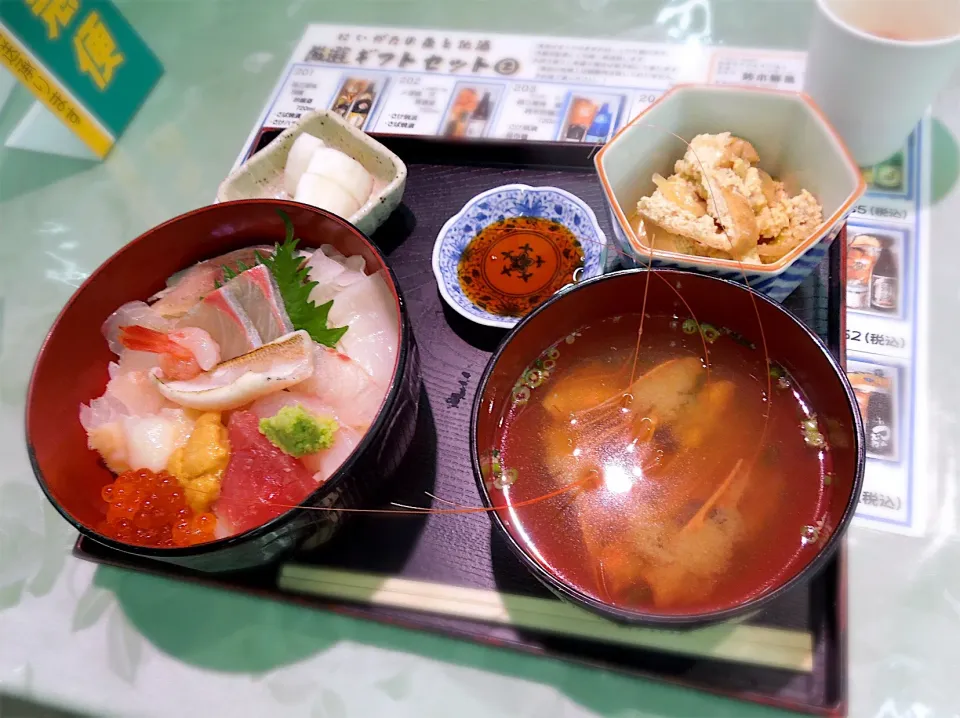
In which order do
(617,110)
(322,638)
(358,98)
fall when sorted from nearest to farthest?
1. (322,638)
2. (617,110)
3. (358,98)

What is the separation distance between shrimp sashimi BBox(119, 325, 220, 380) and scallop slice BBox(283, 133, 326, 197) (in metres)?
0.48

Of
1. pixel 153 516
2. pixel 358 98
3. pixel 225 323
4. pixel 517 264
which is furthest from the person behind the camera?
pixel 358 98

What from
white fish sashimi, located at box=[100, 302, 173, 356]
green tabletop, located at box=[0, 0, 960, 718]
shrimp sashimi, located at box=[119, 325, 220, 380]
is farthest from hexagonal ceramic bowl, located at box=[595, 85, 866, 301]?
white fish sashimi, located at box=[100, 302, 173, 356]

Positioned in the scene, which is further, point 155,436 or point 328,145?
point 328,145

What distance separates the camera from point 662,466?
1090 millimetres

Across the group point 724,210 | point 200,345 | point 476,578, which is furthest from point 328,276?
point 724,210

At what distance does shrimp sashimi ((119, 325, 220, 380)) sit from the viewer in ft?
3.94

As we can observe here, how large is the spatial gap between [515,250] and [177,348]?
0.72m

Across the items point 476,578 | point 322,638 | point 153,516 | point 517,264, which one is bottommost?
point 322,638

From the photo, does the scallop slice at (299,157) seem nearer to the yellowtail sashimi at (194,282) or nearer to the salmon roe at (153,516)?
the yellowtail sashimi at (194,282)

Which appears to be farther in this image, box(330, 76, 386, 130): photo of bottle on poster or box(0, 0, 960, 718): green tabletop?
box(330, 76, 386, 130): photo of bottle on poster

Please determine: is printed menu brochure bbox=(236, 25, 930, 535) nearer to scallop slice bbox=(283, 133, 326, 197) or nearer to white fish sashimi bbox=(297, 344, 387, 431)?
scallop slice bbox=(283, 133, 326, 197)

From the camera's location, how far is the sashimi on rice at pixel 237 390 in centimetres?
105

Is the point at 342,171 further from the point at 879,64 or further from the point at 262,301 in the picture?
the point at 879,64
